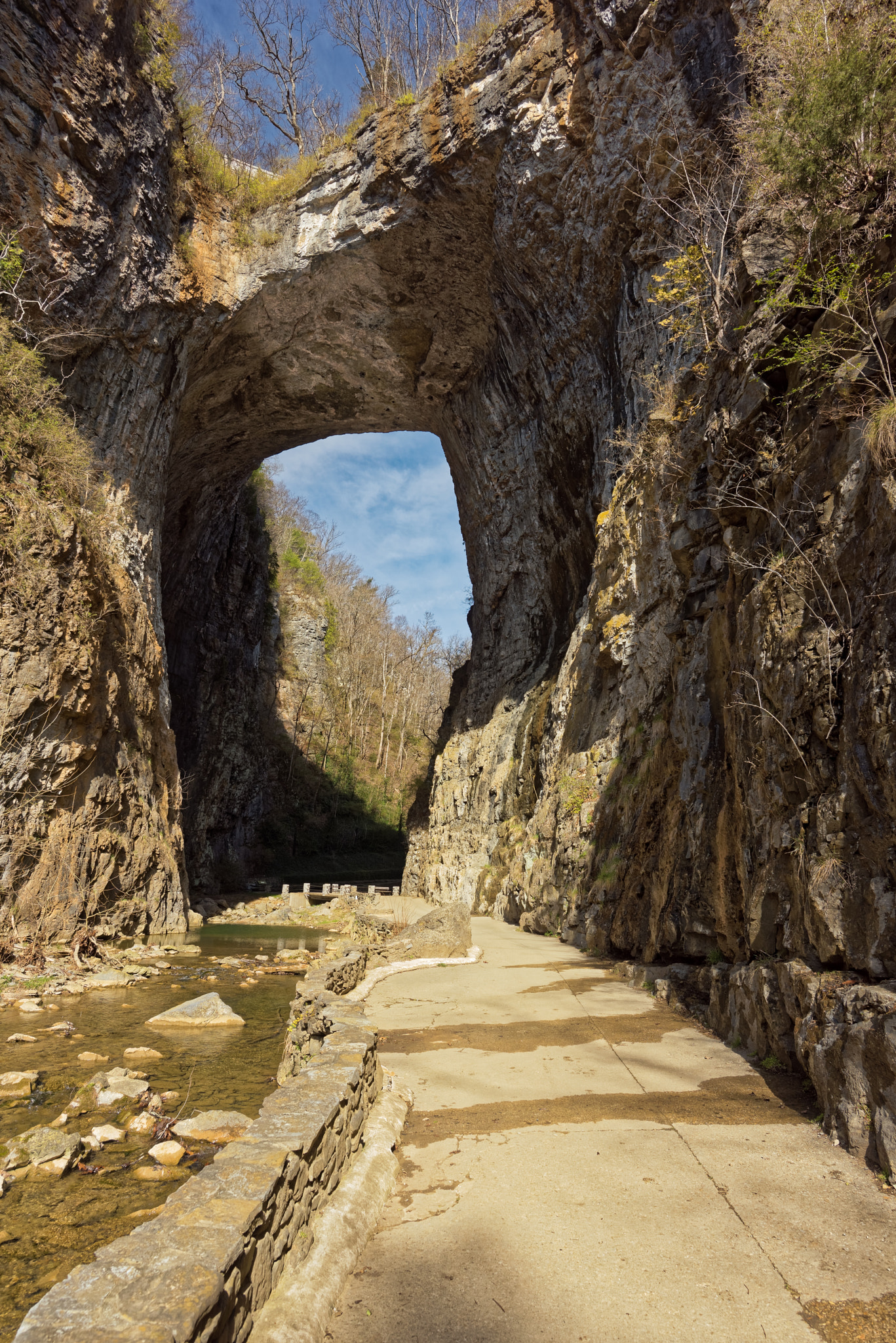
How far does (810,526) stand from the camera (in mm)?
5211

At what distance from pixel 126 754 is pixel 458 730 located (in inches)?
490

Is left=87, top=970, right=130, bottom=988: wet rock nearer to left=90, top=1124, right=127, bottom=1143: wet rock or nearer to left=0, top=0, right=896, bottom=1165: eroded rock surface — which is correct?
left=0, top=0, right=896, bottom=1165: eroded rock surface

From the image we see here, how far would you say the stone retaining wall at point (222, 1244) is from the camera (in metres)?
1.87

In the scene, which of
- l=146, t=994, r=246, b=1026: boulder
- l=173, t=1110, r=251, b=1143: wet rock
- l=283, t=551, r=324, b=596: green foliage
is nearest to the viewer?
l=173, t=1110, r=251, b=1143: wet rock

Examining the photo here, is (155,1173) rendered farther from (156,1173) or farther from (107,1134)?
(107,1134)

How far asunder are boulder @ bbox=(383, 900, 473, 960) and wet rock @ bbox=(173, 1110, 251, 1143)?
17.3ft

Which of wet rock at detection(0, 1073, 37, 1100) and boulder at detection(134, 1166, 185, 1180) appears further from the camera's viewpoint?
wet rock at detection(0, 1073, 37, 1100)

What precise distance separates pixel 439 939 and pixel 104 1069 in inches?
207

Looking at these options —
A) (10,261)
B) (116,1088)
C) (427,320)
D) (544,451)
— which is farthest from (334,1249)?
(427,320)

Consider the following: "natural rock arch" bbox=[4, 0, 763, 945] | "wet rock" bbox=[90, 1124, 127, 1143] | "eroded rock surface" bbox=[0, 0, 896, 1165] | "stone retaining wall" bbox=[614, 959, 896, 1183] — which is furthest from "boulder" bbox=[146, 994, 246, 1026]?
"stone retaining wall" bbox=[614, 959, 896, 1183]

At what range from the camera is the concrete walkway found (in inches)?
101

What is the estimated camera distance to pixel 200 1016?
8242 mm

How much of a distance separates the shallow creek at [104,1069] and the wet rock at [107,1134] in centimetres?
8

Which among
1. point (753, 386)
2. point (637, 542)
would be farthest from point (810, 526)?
point (637, 542)
